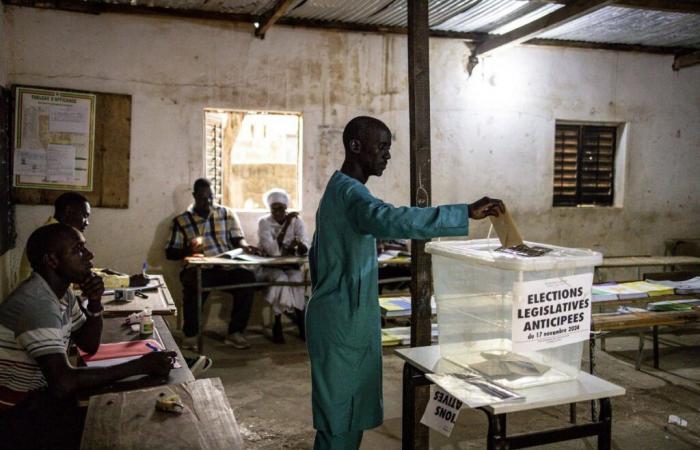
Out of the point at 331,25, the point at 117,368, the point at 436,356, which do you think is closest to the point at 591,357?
the point at 436,356

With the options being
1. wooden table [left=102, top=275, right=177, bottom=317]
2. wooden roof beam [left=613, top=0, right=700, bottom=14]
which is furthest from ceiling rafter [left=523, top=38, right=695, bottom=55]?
wooden table [left=102, top=275, right=177, bottom=317]

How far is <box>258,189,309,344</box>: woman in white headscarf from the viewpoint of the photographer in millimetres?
6594

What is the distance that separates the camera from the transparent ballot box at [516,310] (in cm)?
210

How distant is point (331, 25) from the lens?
23.2 feet

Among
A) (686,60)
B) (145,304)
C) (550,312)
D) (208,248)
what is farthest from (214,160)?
(686,60)

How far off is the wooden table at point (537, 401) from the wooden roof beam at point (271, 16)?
13.9ft

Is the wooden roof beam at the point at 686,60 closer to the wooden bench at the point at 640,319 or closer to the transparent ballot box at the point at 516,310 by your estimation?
the wooden bench at the point at 640,319

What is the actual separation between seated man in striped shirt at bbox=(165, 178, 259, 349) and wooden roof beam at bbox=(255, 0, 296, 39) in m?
1.78

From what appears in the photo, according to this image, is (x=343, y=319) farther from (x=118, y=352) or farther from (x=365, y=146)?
(x=118, y=352)

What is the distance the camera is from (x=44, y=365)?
2.22 meters

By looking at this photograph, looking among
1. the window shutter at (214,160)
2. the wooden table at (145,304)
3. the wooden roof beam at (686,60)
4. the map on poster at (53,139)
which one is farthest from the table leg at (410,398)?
the wooden roof beam at (686,60)

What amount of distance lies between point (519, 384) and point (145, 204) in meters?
5.41

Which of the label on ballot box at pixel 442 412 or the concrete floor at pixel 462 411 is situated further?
the concrete floor at pixel 462 411

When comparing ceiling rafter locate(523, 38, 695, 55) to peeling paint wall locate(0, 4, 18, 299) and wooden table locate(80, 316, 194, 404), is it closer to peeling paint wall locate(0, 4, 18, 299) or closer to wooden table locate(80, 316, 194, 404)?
peeling paint wall locate(0, 4, 18, 299)
